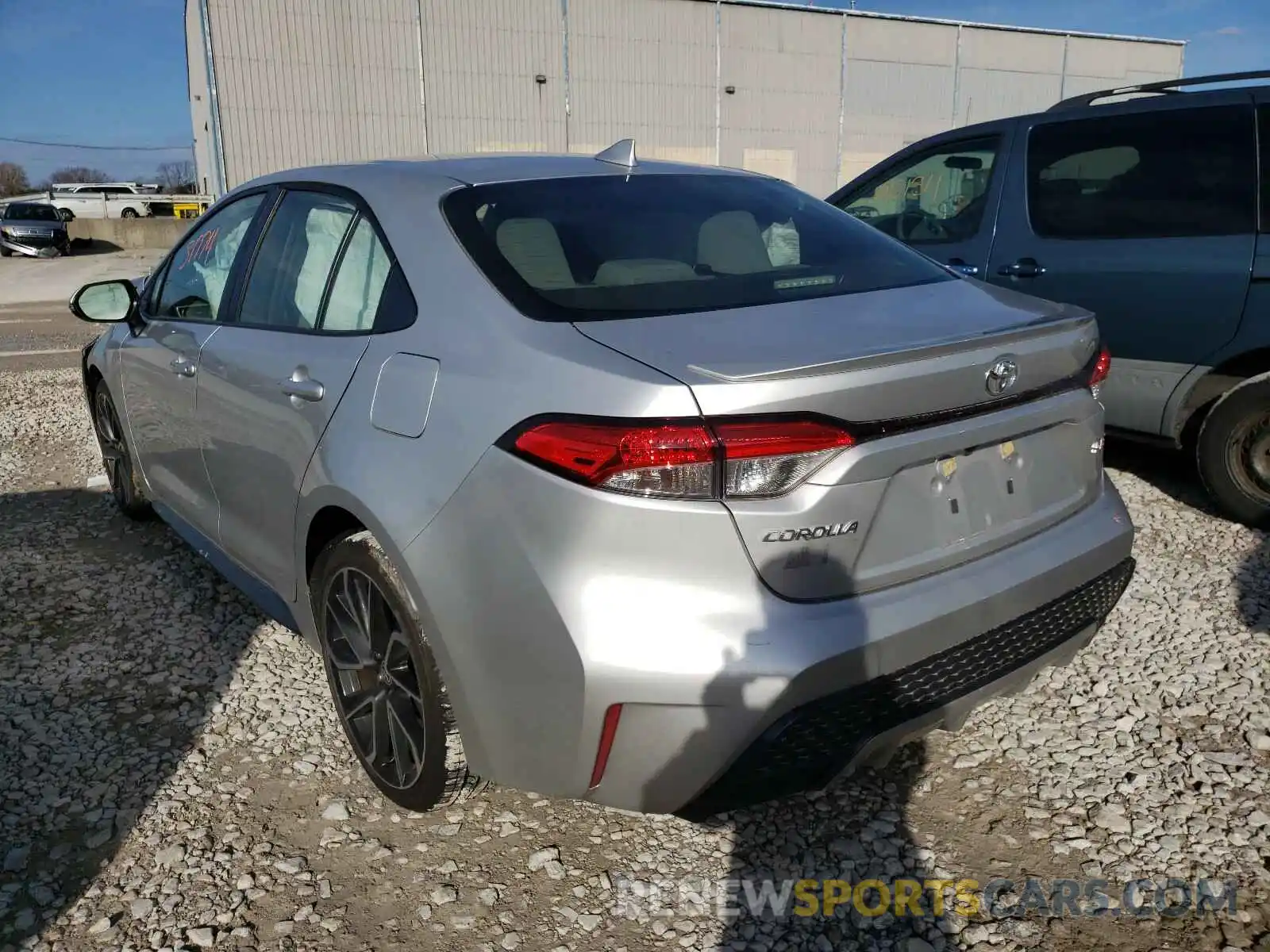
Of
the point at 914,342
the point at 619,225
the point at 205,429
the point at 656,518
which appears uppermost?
the point at 619,225

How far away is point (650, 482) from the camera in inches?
70.7

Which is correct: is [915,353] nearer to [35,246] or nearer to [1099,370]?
[1099,370]

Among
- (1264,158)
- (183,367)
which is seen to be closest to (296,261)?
(183,367)

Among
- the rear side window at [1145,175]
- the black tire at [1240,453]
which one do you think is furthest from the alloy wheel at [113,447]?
the black tire at [1240,453]

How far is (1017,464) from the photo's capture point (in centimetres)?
219

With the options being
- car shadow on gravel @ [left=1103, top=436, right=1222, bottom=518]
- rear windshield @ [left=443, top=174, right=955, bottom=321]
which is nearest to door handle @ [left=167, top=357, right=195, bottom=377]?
rear windshield @ [left=443, top=174, right=955, bottom=321]

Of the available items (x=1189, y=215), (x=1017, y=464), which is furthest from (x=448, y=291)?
(x=1189, y=215)

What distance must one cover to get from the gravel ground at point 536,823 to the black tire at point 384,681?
5.7 inches

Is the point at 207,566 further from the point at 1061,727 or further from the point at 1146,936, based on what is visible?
the point at 1146,936

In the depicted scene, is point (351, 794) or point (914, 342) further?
point (351, 794)

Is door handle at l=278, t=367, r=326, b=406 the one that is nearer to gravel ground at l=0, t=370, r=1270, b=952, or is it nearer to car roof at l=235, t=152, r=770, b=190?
car roof at l=235, t=152, r=770, b=190

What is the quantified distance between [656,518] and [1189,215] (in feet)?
12.4

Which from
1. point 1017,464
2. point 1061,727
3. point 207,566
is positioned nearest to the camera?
point 1017,464

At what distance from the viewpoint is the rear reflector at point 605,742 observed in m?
1.86
